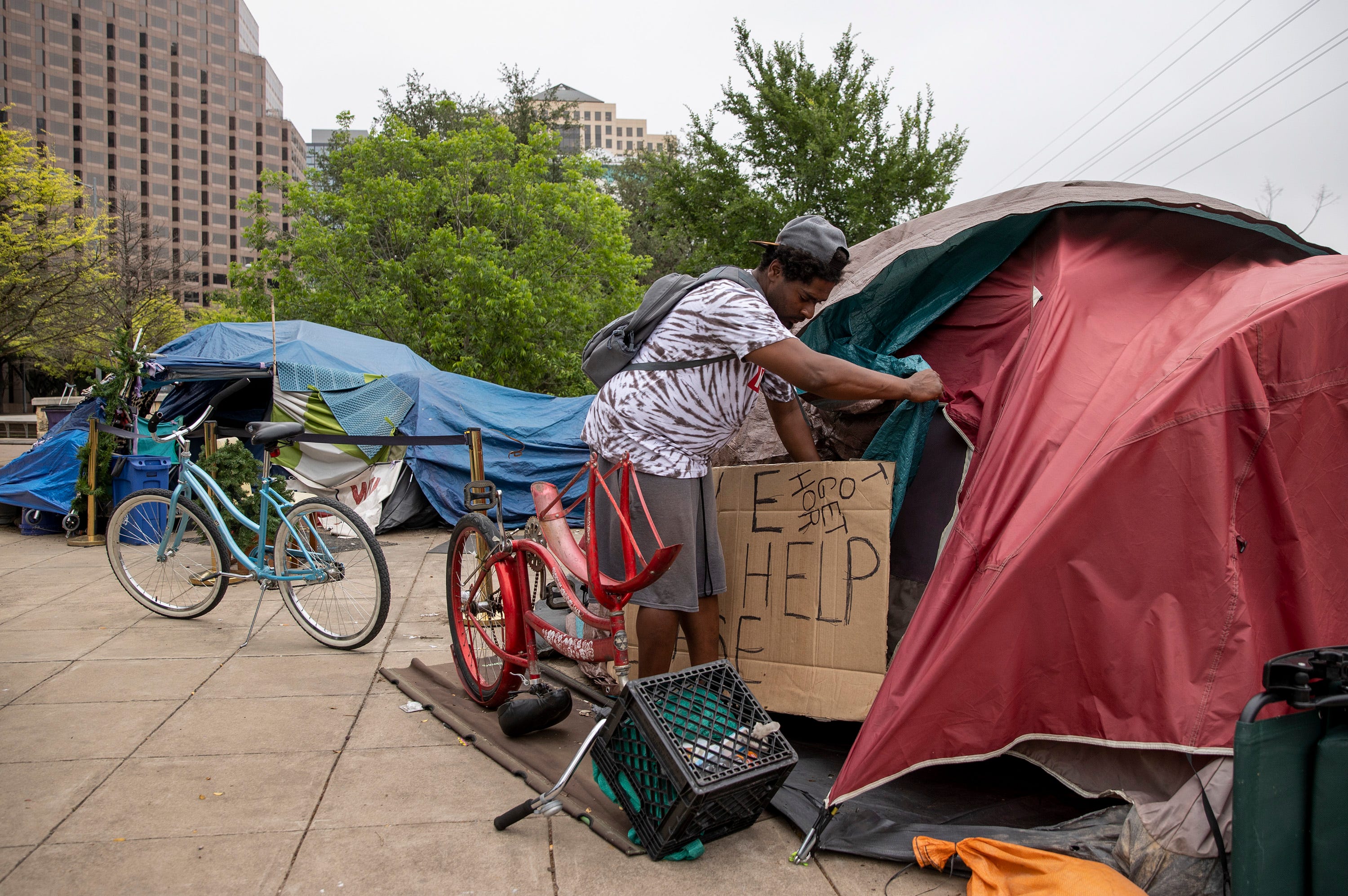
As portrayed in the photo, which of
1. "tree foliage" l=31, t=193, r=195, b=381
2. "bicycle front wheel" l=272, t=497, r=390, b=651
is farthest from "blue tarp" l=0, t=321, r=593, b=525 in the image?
"tree foliage" l=31, t=193, r=195, b=381

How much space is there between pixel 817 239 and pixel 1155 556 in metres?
1.38

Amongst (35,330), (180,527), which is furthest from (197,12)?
(180,527)

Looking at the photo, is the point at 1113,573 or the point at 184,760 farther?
the point at 184,760

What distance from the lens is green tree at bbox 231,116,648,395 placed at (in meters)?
16.0

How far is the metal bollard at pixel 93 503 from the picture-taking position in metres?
7.84

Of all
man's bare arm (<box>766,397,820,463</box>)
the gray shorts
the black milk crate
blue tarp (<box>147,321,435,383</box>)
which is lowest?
the black milk crate

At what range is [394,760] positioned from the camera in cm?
323

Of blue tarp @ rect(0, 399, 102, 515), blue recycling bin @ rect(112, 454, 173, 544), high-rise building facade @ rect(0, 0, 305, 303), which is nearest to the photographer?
blue recycling bin @ rect(112, 454, 173, 544)

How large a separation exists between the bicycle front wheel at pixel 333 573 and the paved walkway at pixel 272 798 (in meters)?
0.19

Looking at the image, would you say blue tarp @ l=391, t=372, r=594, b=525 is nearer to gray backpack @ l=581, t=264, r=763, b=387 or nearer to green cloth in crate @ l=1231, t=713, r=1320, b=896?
gray backpack @ l=581, t=264, r=763, b=387

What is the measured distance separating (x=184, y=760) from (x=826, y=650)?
2375 mm

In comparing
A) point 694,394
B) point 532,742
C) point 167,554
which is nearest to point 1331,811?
point 694,394

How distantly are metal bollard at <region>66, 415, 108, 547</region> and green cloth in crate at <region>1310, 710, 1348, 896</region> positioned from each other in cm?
880

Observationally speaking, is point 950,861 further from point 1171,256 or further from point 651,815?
point 1171,256
